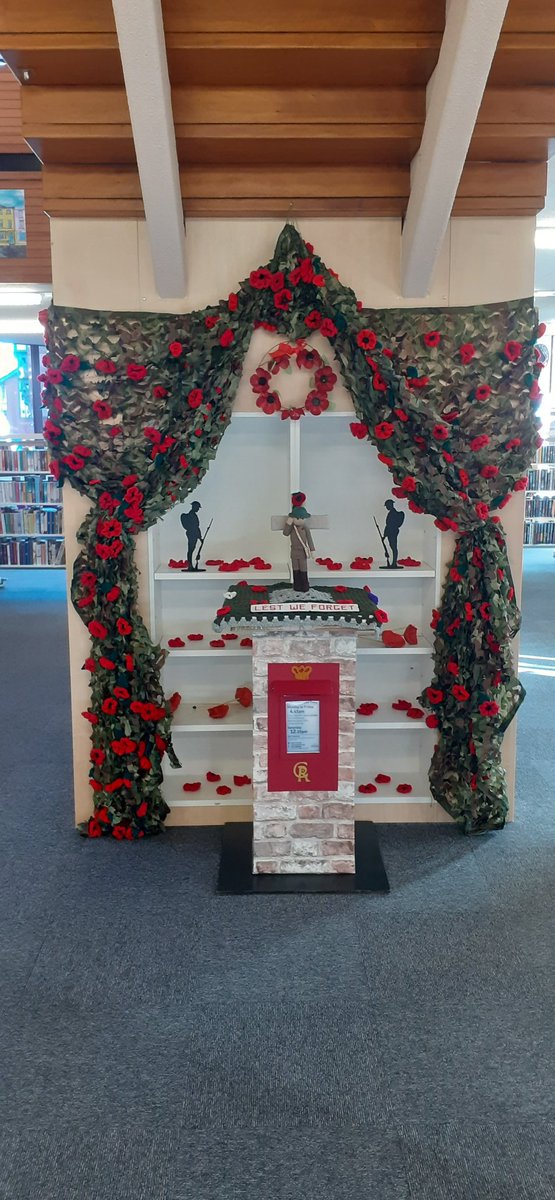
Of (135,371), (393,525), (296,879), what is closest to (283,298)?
(135,371)

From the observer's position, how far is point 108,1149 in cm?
219

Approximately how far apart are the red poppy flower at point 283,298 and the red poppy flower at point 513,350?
2.89 ft

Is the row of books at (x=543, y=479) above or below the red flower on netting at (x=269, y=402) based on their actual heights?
below

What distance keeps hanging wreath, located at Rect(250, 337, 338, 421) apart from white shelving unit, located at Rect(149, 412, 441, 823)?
0.84 ft

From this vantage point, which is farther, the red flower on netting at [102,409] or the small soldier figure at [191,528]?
the small soldier figure at [191,528]

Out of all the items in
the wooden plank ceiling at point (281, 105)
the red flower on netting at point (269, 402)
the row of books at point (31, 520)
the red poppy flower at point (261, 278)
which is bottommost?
the row of books at point (31, 520)

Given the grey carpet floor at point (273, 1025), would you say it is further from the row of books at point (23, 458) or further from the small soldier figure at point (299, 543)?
the row of books at point (23, 458)

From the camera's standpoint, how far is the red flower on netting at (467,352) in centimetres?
360

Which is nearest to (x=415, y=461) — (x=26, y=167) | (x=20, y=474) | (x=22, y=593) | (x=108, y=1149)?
(x=108, y=1149)

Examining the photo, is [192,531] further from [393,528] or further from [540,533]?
[540,533]

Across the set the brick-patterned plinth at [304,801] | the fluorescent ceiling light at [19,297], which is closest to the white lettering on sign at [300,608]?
the brick-patterned plinth at [304,801]

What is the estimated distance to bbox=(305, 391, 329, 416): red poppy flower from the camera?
3688 millimetres

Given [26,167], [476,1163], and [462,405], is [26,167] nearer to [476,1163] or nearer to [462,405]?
[462,405]

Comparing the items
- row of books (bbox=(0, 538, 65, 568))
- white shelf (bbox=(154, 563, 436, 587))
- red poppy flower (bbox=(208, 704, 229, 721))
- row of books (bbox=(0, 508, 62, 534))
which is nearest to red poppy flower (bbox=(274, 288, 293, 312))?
white shelf (bbox=(154, 563, 436, 587))
